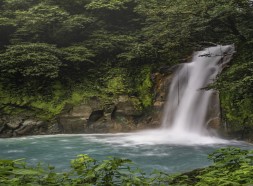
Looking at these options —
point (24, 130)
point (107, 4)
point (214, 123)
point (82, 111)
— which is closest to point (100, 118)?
point (82, 111)

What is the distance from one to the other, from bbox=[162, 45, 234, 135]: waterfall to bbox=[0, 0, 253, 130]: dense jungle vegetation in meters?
0.71

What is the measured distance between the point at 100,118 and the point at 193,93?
14.0 feet

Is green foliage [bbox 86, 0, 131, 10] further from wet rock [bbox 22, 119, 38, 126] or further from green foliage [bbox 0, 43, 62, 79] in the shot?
wet rock [bbox 22, 119, 38, 126]

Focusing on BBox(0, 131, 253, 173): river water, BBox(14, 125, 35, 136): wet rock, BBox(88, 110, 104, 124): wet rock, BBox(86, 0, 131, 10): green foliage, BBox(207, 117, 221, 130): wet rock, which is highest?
BBox(86, 0, 131, 10): green foliage

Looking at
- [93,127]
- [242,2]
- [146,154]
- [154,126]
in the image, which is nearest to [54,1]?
[93,127]

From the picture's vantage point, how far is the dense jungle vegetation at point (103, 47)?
10.7m

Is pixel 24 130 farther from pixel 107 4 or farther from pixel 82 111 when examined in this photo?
pixel 107 4

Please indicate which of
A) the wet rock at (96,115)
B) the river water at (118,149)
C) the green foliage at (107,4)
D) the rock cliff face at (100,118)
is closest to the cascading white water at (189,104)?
the river water at (118,149)

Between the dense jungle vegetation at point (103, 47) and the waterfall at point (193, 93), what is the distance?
0.71 meters

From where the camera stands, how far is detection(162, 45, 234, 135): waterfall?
11852 mm

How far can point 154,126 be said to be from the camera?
43.0 ft

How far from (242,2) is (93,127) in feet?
25.4

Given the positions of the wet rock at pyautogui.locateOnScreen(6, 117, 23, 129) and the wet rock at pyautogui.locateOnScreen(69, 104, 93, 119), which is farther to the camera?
the wet rock at pyautogui.locateOnScreen(69, 104, 93, 119)

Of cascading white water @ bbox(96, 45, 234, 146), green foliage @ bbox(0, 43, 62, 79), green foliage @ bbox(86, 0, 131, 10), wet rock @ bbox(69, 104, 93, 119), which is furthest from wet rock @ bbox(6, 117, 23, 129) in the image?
green foliage @ bbox(86, 0, 131, 10)
